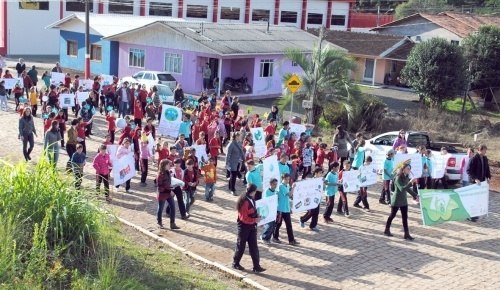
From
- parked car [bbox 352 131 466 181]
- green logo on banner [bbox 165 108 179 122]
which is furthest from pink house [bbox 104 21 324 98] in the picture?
parked car [bbox 352 131 466 181]

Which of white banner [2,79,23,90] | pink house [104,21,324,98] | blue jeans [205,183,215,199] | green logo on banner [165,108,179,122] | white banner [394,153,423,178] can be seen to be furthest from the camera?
pink house [104,21,324,98]

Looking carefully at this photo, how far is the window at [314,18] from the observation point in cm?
6675

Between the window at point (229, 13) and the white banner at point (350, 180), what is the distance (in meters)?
46.3

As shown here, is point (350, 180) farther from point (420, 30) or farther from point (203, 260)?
point (420, 30)

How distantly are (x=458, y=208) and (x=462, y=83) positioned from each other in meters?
23.7

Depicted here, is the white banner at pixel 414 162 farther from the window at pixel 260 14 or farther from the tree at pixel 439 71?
the window at pixel 260 14

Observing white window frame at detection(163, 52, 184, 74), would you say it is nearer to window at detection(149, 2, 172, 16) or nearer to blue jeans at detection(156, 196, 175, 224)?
window at detection(149, 2, 172, 16)

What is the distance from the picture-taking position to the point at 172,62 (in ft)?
125

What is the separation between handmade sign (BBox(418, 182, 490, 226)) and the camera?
15312 millimetres

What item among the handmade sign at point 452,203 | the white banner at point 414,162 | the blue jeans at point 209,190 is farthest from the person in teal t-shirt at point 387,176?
the blue jeans at point 209,190

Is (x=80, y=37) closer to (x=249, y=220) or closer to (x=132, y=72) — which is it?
(x=132, y=72)

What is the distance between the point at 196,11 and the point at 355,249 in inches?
1902

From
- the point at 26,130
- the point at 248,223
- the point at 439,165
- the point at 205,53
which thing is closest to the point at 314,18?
the point at 205,53

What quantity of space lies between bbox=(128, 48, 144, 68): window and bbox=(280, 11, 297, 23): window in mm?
26954
